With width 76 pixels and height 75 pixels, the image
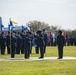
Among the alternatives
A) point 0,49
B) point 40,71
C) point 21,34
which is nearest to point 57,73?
point 40,71

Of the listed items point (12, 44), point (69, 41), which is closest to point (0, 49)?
point (12, 44)

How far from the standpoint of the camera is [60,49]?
2525 centimetres

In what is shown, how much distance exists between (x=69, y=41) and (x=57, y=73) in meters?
42.1

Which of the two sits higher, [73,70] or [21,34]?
[21,34]

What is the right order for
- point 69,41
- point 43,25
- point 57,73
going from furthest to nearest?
point 43,25
point 69,41
point 57,73

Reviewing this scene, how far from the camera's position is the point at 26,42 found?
982 inches

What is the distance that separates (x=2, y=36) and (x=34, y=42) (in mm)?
2910

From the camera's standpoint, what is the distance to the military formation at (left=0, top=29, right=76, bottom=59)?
25.0 m

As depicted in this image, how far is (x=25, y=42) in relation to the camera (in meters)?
25.0

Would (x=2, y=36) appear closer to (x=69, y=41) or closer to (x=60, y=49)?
(x=60, y=49)

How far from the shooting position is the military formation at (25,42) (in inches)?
984

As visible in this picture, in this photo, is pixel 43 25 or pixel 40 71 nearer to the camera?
pixel 40 71

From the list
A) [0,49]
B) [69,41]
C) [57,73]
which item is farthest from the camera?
[69,41]

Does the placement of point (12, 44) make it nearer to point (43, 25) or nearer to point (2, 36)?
point (2, 36)
